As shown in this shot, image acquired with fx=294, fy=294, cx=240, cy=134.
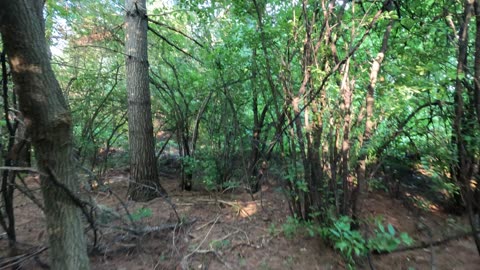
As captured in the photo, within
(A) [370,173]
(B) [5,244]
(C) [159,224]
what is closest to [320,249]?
Answer: (A) [370,173]

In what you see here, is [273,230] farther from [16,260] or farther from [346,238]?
[16,260]

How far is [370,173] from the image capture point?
3.19 meters

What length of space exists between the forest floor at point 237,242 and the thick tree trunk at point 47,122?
57 cm

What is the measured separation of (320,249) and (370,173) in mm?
997

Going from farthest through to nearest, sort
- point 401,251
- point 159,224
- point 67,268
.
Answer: point 159,224 < point 401,251 < point 67,268

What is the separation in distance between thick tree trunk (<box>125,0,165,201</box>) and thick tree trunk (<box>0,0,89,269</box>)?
2680mm

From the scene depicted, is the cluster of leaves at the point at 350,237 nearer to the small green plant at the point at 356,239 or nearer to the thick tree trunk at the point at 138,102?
the small green plant at the point at 356,239

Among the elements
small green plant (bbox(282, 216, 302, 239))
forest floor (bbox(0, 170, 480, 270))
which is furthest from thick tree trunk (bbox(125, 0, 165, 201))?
small green plant (bbox(282, 216, 302, 239))

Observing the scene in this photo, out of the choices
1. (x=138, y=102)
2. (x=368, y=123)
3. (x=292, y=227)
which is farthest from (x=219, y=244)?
(x=138, y=102)

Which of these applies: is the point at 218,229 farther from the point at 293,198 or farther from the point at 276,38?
the point at 276,38

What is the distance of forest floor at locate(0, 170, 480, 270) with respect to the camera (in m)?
3.05

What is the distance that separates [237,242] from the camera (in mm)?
3508

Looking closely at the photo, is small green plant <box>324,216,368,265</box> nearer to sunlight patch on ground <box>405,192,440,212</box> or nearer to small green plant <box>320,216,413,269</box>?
small green plant <box>320,216,413,269</box>

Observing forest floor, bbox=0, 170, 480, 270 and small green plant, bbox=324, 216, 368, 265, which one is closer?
small green plant, bbox=324, 216, 368, 265
